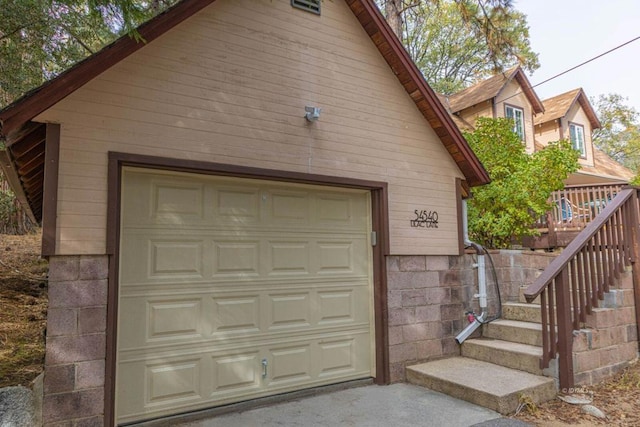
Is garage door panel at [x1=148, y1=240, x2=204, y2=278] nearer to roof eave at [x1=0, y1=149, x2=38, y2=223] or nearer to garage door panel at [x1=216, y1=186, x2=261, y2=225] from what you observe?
garage door panel at [x1=216, y1=186, x2=261, y2=225]

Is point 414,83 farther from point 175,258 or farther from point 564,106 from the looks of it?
point 564,106

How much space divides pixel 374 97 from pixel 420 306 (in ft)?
8.34

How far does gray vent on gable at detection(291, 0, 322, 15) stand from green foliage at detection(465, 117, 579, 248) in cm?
420

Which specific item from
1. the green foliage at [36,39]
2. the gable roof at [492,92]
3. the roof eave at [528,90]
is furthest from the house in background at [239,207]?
the roof eave at [528,90]

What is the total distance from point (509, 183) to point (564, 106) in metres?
10.4

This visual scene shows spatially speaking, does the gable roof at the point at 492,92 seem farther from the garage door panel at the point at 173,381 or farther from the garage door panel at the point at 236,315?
the garage door panel at the point at 173,381

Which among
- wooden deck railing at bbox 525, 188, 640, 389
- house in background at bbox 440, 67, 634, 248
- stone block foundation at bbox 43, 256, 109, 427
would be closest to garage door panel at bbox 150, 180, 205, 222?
stone block foundation at bbox 43, 256, 109, 427

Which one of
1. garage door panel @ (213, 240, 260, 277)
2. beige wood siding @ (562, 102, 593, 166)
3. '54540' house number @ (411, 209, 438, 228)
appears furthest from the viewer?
beige wood siding @ (562, 102, 593, 166)

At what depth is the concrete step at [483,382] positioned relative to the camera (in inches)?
146

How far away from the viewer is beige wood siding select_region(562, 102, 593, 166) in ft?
49.7

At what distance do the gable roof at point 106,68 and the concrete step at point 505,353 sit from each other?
2052 millimetres

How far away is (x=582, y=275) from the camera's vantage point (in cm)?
441

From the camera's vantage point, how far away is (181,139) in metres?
3.71

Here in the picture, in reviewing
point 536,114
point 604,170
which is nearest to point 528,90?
point 536,114
